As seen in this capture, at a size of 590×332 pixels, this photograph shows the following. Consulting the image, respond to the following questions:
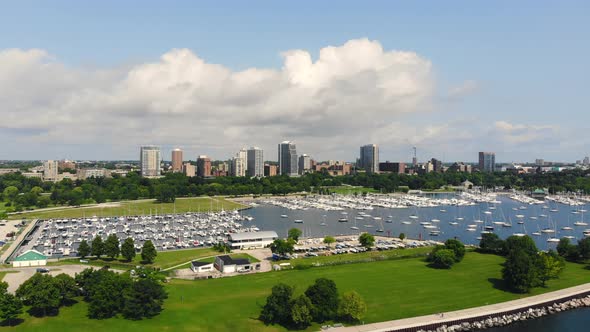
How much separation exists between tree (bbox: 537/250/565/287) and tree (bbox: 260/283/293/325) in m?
22.3

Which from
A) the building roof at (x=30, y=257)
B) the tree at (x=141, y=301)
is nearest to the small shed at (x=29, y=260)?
the building roof at (x=30, y=257)

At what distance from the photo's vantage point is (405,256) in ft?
159

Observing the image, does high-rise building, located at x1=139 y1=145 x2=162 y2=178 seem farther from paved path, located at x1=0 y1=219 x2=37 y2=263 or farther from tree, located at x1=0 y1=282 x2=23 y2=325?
tree, located at x1=0 y1=282 x2=23 y2=325

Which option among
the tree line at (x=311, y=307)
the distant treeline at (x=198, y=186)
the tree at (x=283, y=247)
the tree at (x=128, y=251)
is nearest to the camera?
the tree line at (x=311, y=307)

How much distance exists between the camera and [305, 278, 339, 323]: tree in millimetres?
29703

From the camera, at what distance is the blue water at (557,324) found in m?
31.6

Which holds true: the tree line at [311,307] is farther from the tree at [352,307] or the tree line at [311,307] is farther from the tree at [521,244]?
the tree at [521,244]

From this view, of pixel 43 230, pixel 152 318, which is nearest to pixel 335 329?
pixel 152 318

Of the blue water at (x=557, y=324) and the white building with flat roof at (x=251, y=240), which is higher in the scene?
the white building with flat roof at (x=251, y=240)

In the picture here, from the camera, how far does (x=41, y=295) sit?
93.4 ft

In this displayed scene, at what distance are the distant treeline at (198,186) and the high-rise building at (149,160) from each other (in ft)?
137

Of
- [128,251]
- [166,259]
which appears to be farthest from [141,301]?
[166,259]

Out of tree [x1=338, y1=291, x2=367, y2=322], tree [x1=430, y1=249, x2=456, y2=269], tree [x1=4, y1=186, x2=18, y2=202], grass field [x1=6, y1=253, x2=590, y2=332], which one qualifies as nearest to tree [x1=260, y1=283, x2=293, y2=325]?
grass field [x1=6, y1=253, x2=590, y2=332]

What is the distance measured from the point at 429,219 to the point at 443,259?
44.3 metres
